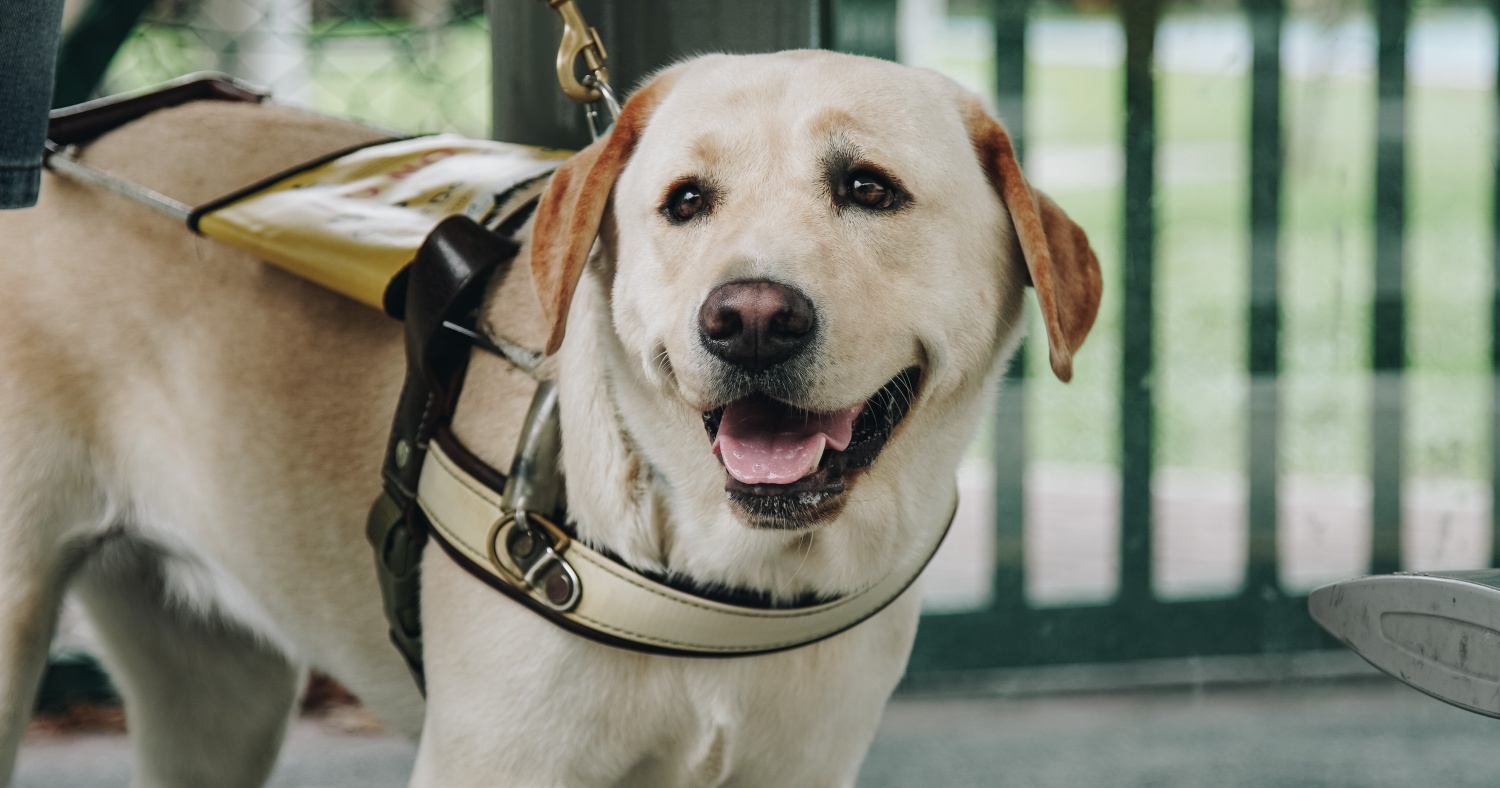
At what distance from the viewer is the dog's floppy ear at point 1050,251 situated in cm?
170

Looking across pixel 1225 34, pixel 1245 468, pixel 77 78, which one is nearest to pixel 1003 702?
pixel 1245 468

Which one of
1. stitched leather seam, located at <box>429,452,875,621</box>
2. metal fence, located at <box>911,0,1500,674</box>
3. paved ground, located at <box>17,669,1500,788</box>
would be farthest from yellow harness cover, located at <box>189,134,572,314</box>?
metal fence, located at <box>911,0,1500,674</box>

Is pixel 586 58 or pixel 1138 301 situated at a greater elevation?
pixel 586 58

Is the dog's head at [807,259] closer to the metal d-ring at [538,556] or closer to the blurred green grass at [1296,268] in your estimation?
the metal d-ring at [538,556]

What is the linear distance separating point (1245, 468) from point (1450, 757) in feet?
3.27

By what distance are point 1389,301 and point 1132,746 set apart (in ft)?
5.12

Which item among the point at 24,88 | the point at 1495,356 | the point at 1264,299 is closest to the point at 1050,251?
the point at 24,88

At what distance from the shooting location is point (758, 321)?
147 cm

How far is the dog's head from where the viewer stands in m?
1.52

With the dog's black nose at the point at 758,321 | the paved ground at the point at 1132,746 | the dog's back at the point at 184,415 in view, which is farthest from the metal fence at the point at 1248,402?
the dog's black nose at the point at 758,321

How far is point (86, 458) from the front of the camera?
2.21 m

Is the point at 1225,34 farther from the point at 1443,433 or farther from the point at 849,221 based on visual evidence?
the point at 849,221

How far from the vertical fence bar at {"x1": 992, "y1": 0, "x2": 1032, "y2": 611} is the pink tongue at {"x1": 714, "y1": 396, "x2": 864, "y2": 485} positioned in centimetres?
253

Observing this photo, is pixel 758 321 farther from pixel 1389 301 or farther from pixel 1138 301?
pixel 1389 301
